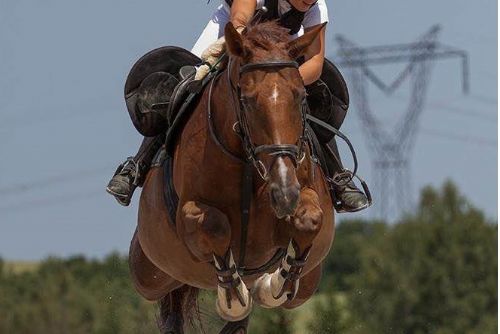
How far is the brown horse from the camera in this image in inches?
432

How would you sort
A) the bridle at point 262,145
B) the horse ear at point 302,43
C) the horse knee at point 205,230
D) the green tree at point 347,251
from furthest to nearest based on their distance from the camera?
the green tree at point 347,251 → the horse knee at point 205,230 → the horse ear at point 302,43 → the bridle at point 262,145

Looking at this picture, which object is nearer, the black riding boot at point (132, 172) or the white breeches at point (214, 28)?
the white breeches at point (214, 28)

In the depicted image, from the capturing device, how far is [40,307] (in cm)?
4556

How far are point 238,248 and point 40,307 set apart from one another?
3402cm

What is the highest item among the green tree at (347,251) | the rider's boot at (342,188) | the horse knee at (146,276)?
the rider's boot at (342,188)

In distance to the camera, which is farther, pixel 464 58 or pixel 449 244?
pixel 449 244

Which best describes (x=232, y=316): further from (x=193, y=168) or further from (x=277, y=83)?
(x=277, y=83)

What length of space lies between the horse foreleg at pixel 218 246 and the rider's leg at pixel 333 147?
1709 mm

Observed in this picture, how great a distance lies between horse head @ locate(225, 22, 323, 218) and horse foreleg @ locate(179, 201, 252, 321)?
82 centimetres

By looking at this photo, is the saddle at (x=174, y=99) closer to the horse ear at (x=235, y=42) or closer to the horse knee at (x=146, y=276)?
the horse ear at (x=235, y=42)

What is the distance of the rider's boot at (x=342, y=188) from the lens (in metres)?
13.6

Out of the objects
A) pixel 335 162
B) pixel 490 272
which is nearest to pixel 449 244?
pixel 490 272

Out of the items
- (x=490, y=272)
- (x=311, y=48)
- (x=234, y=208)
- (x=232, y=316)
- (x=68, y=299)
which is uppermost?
(x=311, y=48)

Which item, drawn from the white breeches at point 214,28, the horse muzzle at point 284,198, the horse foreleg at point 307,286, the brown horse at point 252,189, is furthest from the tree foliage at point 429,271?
the horse muzzle at point 284,198
